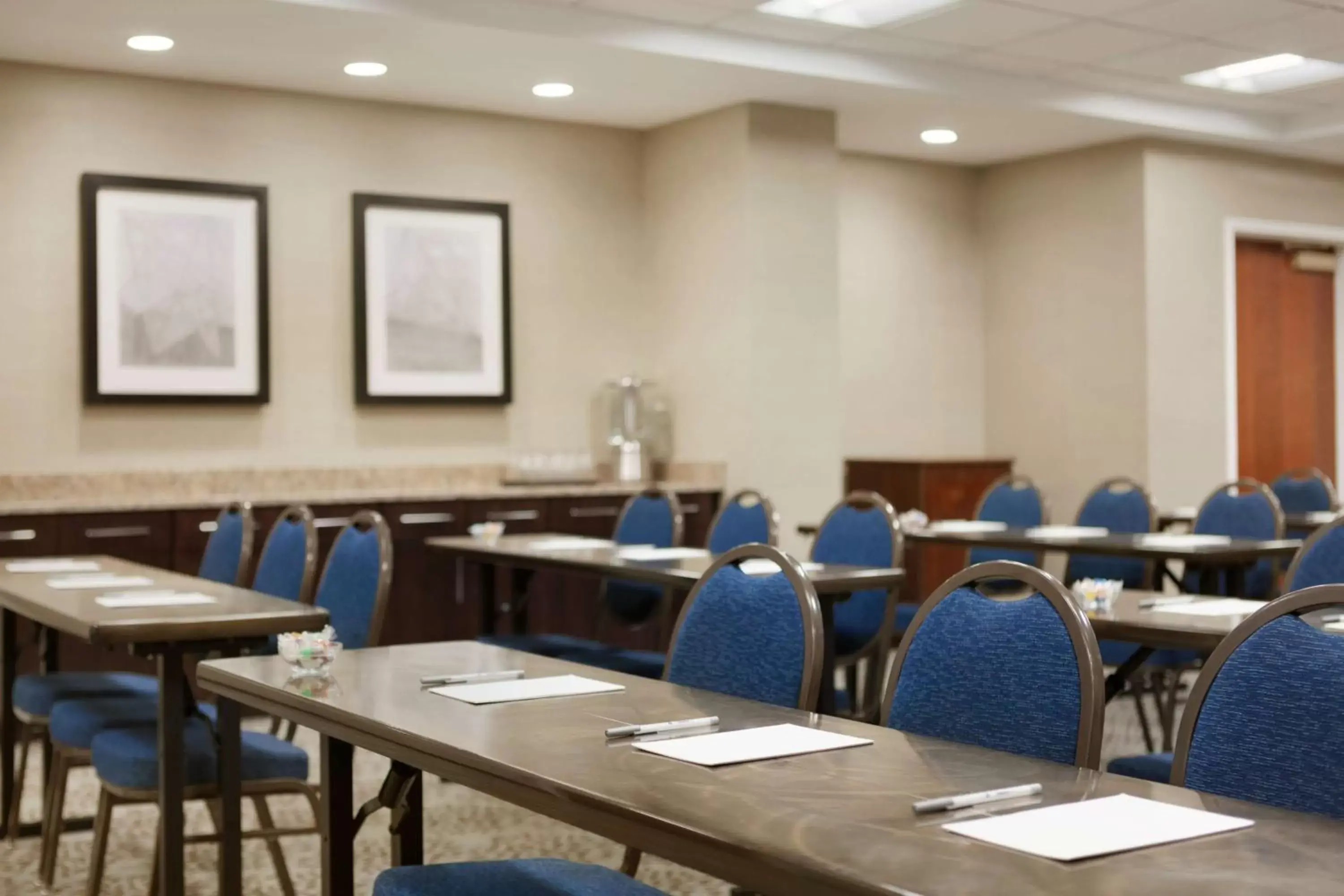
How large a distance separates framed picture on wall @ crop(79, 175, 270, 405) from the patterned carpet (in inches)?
84.2

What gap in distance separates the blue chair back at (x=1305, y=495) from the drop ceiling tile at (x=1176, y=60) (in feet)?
6.36

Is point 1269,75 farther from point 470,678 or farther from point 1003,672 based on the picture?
point 470,678

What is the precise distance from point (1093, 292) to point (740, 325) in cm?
229

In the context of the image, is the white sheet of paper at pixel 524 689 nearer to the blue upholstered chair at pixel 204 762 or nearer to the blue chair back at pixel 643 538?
the blue upholstered chair at pixel 204 762

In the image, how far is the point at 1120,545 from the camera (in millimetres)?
5035

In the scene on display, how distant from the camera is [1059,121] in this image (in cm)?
772

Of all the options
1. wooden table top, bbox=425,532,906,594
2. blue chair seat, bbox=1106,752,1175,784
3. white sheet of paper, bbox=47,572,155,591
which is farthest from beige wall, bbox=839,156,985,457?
blue chair seat, bbox=1106,752,1175,784

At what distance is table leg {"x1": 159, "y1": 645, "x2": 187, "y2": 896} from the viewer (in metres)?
3.13

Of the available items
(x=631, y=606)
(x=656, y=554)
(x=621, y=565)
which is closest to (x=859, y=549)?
(x=656, y=554)

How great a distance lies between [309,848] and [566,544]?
1528mm

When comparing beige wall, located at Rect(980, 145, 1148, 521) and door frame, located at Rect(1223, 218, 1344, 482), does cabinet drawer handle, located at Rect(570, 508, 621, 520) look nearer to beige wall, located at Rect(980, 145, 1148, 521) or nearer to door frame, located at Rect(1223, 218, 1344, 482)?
beige wall, located at Rect(980, 145, 1148, 521)

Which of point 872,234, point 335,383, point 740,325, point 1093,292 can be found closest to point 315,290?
point 335,383

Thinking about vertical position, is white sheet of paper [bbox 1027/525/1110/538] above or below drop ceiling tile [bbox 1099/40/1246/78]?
below

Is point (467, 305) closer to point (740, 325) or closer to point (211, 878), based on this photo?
point (740, 325)
